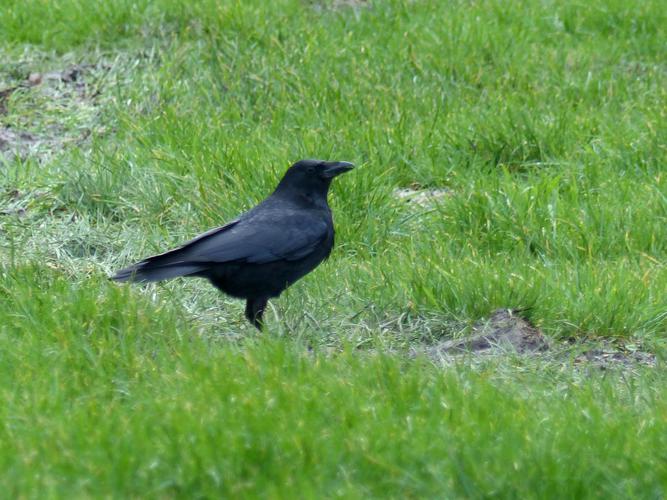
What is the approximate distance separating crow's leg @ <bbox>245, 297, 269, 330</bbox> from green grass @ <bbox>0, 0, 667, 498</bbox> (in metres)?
0.11

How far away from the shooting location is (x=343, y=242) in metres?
5.88

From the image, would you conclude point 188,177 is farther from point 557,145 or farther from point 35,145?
point 557,145

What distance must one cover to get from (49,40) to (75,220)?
260cm

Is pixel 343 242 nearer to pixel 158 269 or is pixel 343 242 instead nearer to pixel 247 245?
pixel 247 245

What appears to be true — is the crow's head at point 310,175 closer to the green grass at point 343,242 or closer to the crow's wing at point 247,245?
the crow's wing at point 247,245

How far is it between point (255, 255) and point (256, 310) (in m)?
0.23

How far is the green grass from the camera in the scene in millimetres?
3268

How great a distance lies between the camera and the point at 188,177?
20.4ft

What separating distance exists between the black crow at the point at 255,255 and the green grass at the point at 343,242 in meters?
0.16

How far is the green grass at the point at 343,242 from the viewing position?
3.27 metres

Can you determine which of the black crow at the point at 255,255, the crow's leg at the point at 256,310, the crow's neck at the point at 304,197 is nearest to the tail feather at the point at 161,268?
the black crow at the point at 255,255

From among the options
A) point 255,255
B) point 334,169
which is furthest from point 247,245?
point 334,169

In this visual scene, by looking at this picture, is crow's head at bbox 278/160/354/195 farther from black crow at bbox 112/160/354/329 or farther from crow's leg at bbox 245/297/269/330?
crow's leg at bbox 245/297/269/330

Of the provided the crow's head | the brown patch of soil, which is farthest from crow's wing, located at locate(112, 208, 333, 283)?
the brown patch of soil
